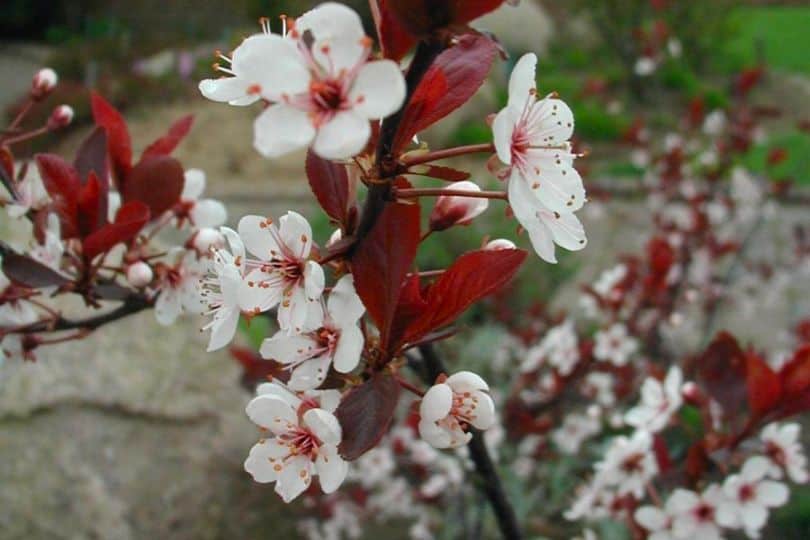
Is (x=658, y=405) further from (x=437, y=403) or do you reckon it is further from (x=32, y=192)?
(x=32, y=192)

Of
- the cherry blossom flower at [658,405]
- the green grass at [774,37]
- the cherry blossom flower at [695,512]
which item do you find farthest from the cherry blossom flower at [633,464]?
the green grass at [774,37]

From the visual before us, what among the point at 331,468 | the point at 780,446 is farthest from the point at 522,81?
the point at 780,446

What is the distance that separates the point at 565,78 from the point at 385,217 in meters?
7.21

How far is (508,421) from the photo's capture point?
5.67 ft

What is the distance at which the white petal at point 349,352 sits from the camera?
1.62ft

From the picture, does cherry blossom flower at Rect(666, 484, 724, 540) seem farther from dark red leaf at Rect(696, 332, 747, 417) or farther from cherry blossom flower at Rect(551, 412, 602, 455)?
cherry blossom flower at Rect(551, 412, 602, 455)

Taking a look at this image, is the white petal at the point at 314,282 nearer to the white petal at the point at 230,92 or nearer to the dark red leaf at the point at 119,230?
the white petal at the point at 230,92

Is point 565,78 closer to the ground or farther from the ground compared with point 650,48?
closer to the ground

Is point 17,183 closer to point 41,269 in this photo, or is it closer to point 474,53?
point 41,269

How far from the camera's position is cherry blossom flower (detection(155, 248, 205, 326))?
759mm

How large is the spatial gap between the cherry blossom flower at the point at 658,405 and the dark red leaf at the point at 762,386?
18 cm

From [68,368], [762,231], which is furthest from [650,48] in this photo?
[68,368]

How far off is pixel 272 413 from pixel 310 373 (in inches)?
1.3

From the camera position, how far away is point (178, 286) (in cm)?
77
